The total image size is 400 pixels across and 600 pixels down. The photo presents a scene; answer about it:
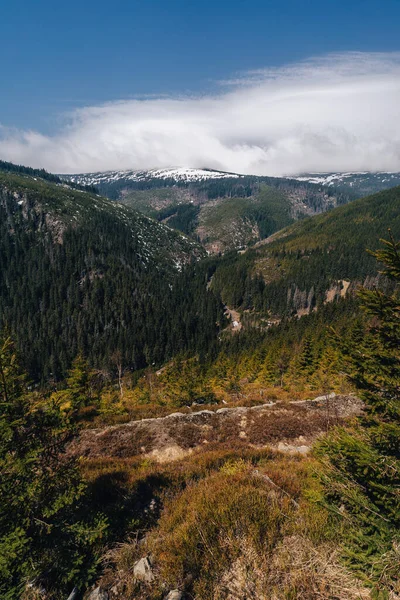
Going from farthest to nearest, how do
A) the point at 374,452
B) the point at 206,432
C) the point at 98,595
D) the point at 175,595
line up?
the point at 206,432, the point at 374,452, the point at 98,595, the point at 175,595

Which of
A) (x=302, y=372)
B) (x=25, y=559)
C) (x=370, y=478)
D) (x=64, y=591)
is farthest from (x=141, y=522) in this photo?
(x=302, y=372)

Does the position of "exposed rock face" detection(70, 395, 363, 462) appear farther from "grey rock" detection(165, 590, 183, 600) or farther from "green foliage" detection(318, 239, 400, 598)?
"green foliage" detection(318, 239, 400, 598)

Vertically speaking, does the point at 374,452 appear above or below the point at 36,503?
above

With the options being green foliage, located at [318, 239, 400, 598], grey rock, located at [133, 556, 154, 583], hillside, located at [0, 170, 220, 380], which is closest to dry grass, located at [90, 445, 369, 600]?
grey rock, located at [133, 556, 154, 583]

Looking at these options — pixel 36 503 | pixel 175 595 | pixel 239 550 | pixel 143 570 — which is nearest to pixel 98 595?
pixel 143 570

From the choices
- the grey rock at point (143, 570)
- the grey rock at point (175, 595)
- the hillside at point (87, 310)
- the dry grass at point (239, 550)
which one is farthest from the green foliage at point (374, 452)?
the hillside at point (87, 310)

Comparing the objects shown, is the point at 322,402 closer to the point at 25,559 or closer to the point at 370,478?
the point at 370,478

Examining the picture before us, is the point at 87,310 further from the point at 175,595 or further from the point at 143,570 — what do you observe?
the point at 175,595
